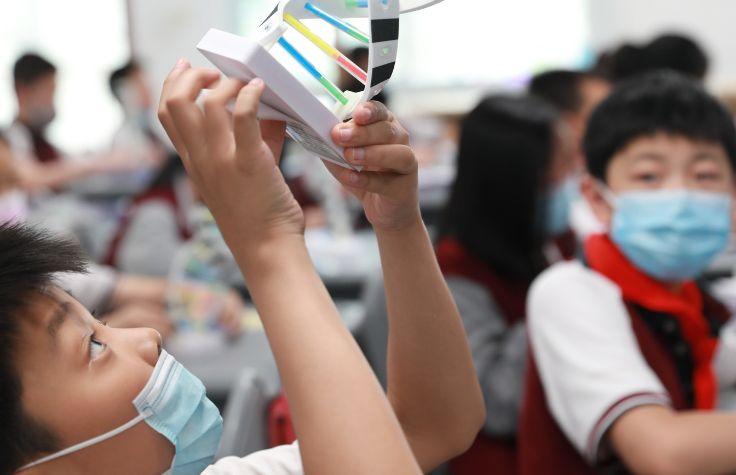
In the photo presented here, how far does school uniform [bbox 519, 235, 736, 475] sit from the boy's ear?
0.17 feet

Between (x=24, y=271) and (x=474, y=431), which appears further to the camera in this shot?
(x=474, y=431)

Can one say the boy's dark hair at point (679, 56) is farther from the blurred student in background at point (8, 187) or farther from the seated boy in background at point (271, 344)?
the seated boy in background at point (271, 344)

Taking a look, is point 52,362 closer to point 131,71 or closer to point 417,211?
point 417,211

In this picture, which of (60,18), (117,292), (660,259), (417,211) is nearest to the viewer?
(417,211)

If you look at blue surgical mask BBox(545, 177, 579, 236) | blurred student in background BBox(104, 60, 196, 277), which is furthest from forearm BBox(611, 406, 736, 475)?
blurred student in background BBox(104, 60, 196, 277)

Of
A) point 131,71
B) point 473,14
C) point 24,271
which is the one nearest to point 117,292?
point 24,271

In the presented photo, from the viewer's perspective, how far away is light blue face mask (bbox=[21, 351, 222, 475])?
751 millimetres

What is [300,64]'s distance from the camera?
2.22ft

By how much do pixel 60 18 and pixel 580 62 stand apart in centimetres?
405

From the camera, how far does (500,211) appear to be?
184cm

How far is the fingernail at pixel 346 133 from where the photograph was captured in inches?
26.5

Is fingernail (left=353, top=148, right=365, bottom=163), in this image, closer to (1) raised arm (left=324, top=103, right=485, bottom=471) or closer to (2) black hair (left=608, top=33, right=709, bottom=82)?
(1) raised arm (left=324, top=103, right=485, bottom=471)

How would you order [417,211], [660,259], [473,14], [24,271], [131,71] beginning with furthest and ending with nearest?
1. [473,14]
2. [131,71]
3. [660,259]
4. [417,211]
5. [24,271]

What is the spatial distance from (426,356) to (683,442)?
456 millimetres
